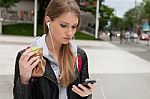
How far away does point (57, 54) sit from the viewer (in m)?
2.40

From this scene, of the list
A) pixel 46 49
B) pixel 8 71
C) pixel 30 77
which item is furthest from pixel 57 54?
pixel 8 71

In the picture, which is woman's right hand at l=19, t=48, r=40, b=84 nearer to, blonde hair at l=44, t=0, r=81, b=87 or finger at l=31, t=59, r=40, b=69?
finger at l=31, t=59, r=40, b=69

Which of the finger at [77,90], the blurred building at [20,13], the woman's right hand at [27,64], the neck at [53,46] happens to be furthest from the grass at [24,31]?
the woman's right hand at [27,64]

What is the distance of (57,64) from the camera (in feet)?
7.71

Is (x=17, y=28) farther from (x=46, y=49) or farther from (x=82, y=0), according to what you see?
(x=46, y=49)

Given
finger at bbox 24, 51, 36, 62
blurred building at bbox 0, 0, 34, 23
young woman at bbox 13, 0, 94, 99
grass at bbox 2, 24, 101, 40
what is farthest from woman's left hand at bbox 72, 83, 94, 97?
blurred building at bbox 0, 0, 34, 23

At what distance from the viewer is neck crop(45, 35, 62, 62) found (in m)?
2.37

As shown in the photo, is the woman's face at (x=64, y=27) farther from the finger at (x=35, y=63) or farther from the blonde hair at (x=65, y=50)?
the finger at (x=35, y=63)

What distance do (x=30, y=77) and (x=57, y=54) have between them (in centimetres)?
28

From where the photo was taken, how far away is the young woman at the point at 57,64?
2264 mm

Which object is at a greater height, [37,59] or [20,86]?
[37,59]

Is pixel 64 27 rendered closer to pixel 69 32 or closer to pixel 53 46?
pixel 69 32

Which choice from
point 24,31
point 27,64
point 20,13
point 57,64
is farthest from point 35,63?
point 20,13

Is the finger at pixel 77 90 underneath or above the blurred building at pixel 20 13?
underneath
